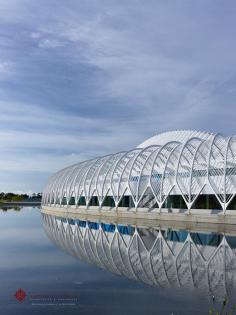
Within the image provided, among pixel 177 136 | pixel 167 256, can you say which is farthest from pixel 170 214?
pixel 177 136

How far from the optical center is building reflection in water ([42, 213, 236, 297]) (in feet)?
50.6

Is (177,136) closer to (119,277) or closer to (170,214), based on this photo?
(170,214)

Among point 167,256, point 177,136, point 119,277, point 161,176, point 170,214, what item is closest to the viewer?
point 119,277

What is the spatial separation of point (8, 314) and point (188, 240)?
1662cm

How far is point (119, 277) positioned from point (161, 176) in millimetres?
34069

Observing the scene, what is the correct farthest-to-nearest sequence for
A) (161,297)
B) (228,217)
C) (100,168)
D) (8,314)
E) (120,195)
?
(100,168) → (120,195) → (228,217) → (161,297) → (8,314)

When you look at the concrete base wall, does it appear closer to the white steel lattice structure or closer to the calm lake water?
the white steel lattice structure

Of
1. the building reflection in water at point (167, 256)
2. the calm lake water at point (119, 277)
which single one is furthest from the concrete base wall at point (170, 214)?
the calm lake water at point (119, 277)

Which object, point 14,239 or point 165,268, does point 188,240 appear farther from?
point 14,239

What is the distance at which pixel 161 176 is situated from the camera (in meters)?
50.2

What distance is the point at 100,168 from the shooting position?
64062mm

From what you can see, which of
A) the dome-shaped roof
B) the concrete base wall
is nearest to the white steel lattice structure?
the concrete base wall

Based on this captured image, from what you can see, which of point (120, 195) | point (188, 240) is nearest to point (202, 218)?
point (188, 240)

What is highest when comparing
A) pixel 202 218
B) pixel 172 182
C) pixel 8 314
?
pixel 172 182
